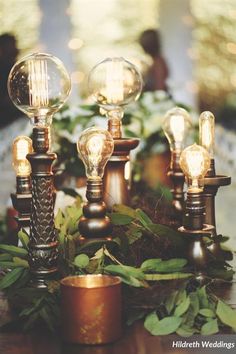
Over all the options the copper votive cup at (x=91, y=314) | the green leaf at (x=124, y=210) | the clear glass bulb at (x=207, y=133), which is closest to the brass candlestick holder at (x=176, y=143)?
the clear glass bulb at (x=207, y=133)

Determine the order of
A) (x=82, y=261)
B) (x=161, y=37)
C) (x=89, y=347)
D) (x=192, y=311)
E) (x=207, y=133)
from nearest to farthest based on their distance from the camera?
(x=89, y=347) < (x=192, y=311) < (x=82, y=261) < (x=207, y=133) < (x=161, y=37)

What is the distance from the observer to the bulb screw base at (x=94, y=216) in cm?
166

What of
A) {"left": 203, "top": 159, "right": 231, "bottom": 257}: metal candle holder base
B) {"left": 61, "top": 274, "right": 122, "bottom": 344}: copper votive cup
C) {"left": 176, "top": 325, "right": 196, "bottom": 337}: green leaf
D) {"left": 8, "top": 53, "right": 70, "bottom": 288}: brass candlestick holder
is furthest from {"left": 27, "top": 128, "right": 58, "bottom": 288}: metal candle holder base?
{"left": 203, "top": 159, "right": 231, "bottom": 257}: metal candle holder base

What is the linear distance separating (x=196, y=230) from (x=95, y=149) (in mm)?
276

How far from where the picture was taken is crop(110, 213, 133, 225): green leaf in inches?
69.9

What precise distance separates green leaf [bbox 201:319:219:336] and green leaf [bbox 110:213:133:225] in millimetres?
396

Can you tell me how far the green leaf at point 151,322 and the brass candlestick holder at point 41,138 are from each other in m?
0.25

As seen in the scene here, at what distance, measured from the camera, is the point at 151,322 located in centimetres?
145

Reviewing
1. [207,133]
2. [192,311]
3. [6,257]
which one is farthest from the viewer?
[207,133]

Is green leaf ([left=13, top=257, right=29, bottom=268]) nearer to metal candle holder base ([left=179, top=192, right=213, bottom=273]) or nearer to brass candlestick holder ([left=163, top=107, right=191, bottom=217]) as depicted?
metal candle holder base ([left=179, top=192, right=213, bottom=273])

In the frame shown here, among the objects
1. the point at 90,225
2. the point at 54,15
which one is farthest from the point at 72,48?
the point at 90,225

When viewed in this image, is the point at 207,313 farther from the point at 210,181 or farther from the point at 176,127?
the point at 176,127

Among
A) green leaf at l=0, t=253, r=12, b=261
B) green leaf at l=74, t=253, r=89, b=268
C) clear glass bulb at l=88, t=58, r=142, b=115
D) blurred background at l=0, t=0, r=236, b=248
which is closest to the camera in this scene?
green leaf at l=74, t=253, r=89, b=268

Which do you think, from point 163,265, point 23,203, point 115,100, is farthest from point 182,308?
point 115,100
